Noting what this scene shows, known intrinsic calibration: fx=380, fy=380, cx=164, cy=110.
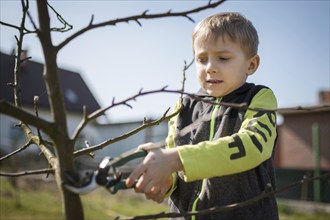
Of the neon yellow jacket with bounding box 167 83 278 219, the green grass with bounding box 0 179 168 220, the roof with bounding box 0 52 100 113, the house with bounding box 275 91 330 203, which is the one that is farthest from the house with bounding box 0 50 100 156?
the neon yellow jacket with bounding box 167 83 278 219

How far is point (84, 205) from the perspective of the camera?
7.29 meters

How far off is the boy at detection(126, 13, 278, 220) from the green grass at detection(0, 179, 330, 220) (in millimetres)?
4201

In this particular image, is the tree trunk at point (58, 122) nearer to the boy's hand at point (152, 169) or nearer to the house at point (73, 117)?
the boy's hand at point (152, 169)

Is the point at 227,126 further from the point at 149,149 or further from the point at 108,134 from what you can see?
the point at 108,134

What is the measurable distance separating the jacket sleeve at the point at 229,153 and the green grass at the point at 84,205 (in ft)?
15.3

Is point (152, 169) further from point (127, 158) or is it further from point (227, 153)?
point (227, 153)

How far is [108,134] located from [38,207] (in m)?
15.0

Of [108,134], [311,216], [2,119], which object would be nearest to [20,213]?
[311,216]

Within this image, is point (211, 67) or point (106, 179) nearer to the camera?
point (106, 179)

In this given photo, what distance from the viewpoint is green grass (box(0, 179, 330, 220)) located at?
19.8 feet

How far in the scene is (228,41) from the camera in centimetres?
158

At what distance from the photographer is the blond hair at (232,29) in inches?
63.1

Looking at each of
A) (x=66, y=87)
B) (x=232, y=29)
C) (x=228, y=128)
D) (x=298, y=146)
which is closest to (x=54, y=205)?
(x=228, y=128)

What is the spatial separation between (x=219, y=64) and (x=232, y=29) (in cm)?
18
